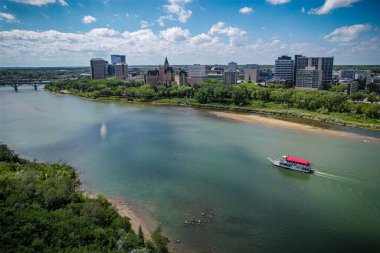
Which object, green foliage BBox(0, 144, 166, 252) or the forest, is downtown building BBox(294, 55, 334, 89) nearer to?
the forest

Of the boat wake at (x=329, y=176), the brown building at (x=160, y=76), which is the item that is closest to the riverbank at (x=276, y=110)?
the boat wake at (x=329, y=176)

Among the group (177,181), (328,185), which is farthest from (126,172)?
(328,185)

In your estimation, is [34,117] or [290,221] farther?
[34,117]

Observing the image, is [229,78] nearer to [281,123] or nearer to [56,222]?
[281,123]

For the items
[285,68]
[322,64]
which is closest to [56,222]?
[322,64]

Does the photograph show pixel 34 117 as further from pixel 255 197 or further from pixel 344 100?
pixel 344 100

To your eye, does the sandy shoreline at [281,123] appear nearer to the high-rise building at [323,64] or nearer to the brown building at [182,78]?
the brown building at [182,78]

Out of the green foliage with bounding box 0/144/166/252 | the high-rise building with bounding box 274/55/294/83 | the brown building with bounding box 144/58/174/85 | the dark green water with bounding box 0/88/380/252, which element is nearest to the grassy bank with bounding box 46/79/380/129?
the brown building with bounding box 144/58/174/85
